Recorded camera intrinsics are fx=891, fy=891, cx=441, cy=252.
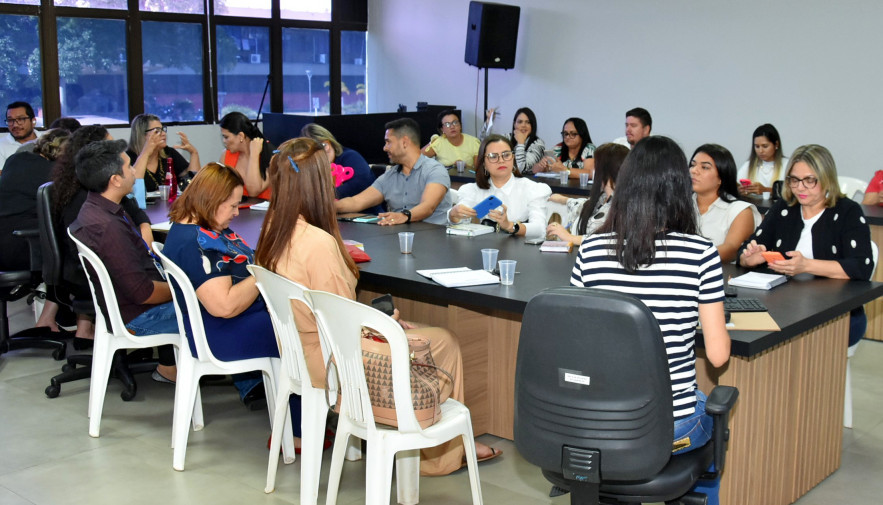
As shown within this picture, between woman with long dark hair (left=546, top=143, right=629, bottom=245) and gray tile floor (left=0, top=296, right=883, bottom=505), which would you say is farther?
woman with long dark hair (left=546, top=143, right=629, bottom=245)

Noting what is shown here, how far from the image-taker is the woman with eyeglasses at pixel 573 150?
7.73 meters

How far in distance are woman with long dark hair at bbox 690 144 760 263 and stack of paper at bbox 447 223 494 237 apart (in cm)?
109

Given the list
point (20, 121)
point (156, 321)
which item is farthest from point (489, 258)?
point (20, 121)

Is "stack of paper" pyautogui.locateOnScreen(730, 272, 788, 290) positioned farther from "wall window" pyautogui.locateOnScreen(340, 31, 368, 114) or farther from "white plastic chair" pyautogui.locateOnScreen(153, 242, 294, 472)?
"wall window" pyautogui.locateOnScreen(340, 31, 368, 114)

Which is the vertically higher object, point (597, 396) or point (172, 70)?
point (172, 70)

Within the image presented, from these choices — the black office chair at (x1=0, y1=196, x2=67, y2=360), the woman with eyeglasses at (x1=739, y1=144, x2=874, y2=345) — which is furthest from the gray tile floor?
the woman with eyeglasses at (x1=739, y1=144, x2=874, y2=345)

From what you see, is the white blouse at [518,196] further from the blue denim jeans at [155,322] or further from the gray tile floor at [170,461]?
the blue denim jeans at [155,322]

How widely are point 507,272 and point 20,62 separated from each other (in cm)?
781

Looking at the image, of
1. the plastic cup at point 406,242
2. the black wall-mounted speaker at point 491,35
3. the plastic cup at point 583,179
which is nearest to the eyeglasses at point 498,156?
the plastic cup at point 406,242

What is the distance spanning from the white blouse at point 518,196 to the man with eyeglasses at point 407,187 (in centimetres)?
20

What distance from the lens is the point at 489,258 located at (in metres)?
3.58

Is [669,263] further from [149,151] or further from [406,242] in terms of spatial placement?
[149,151]

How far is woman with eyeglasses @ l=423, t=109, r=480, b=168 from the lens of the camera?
8523 millimetres

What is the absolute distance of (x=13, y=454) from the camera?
3766 mm
